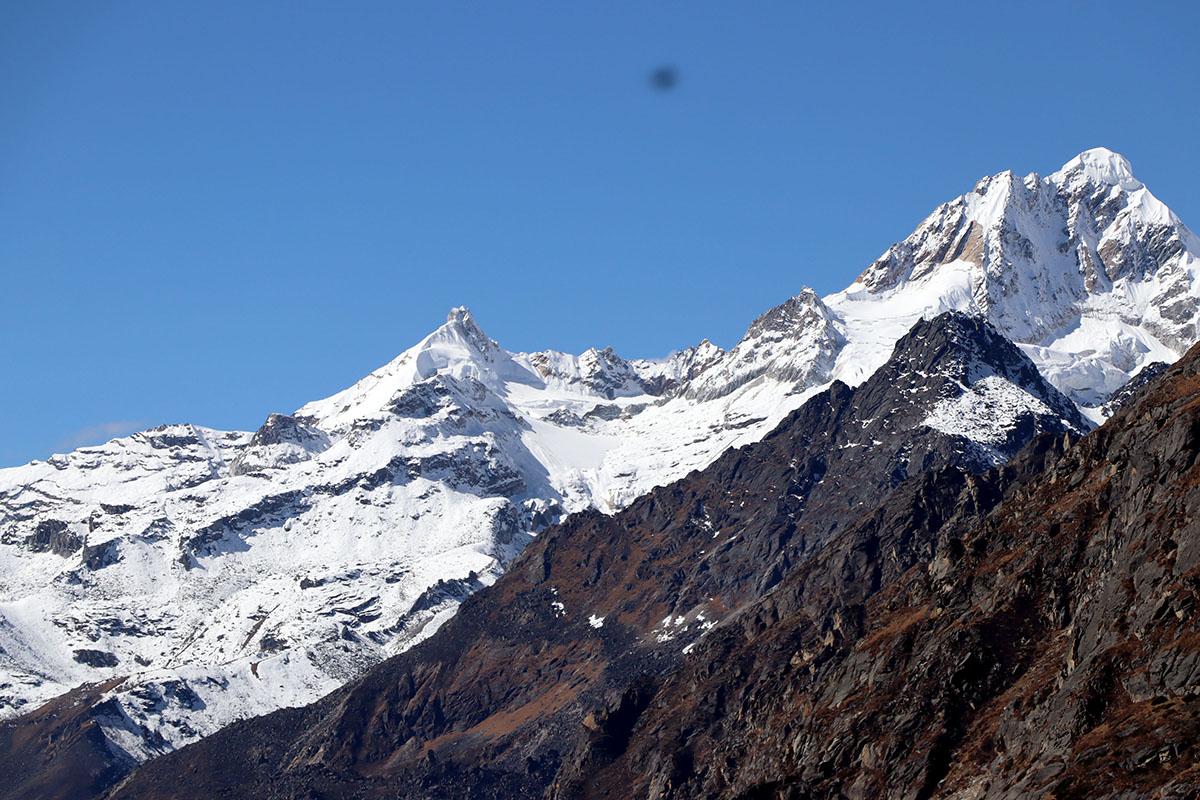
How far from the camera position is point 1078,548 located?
185875 millimetres

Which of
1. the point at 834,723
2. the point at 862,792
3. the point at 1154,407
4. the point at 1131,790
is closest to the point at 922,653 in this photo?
the point at 834,723

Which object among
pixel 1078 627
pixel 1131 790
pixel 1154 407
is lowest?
pixel 1131 790

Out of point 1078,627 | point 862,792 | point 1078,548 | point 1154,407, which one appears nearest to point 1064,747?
point 1078,627

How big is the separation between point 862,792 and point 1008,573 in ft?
122

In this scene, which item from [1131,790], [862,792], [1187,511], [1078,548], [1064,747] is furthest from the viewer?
[1078,548]

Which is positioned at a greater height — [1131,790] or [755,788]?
[755,788]

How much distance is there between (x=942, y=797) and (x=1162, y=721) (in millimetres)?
33315

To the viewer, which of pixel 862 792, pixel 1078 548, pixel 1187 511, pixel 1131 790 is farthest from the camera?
pixel 1078 548

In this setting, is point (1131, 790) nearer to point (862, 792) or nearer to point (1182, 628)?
point (1182, 628)

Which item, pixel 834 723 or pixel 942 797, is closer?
pixel 942 797

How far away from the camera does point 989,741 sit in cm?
Result: 16125

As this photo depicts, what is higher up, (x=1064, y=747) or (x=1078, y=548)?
(x=1078, y=548)

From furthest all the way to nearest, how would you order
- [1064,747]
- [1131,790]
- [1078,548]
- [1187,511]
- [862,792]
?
1. [1078,548]
2. [862,792]
3. [1187,511]
4. [1064,747]
5. [1131,790]

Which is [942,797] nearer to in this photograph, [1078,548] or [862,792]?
[862,792]
